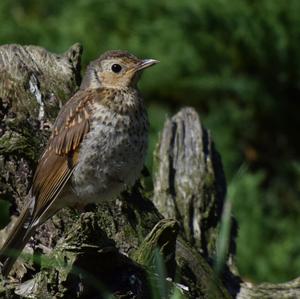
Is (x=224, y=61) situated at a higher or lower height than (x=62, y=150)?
higher

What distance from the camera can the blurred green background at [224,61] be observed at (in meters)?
10.3

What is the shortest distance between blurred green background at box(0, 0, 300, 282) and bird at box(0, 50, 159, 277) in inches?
129

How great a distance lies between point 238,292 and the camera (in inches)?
271

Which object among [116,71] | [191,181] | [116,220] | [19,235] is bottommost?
[19,235]

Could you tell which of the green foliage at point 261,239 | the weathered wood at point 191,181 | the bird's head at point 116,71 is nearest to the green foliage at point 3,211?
the green foliage at point 261,239

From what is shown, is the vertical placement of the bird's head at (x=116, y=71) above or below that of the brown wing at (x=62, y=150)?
above

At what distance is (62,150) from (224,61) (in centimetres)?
407

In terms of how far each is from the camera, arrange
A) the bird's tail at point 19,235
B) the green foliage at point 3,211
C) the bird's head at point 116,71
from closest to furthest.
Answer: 1. the bird's tail at point 19,235
2. the bird's head at point 116,71
3. the green foliage at point 3,211

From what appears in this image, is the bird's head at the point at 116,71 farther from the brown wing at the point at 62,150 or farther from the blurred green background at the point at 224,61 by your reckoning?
the blurred green background at the point at 224,61

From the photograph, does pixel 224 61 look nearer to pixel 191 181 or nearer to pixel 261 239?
pixel 261 239

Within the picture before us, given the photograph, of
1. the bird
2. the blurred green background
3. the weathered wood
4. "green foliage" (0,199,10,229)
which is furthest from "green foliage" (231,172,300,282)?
the bird

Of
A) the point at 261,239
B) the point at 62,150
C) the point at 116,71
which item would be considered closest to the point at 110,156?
the point at 62,150

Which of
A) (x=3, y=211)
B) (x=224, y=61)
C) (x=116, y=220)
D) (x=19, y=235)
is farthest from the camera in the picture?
(x=224, y=61)

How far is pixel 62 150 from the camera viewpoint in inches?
262
